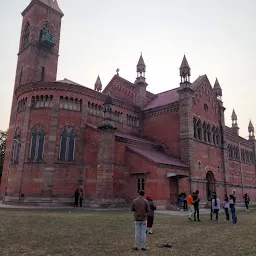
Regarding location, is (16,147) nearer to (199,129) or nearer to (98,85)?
(98,85)

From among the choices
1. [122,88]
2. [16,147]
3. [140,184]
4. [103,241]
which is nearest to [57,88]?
[16,147]

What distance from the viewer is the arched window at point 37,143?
96.0 feet

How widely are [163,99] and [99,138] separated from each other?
16990 millimetres

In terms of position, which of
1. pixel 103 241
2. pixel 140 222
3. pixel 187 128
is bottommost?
pixel 103 241

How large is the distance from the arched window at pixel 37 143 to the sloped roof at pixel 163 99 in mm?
17569

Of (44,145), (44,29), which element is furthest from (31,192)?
(44,29)

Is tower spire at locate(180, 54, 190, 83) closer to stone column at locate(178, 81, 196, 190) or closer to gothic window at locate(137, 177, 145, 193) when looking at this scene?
stone column at locate(178, 81, 196, 190)

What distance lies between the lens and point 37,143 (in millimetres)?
29719

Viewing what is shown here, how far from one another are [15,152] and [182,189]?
21.0 m

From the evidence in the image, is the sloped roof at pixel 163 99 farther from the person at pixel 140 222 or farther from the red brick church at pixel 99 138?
the person at pixel 140 222

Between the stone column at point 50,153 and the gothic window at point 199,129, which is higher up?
the gothic window at point 199,129

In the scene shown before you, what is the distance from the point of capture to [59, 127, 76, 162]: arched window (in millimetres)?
29641

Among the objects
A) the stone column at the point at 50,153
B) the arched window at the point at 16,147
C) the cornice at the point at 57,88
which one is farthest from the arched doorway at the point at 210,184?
the arched window at the point at 16,147

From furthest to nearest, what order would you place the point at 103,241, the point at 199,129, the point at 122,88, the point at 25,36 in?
the point at 122,88 → the point at 25,36 → the point at 199,129 → the point at 103,241
